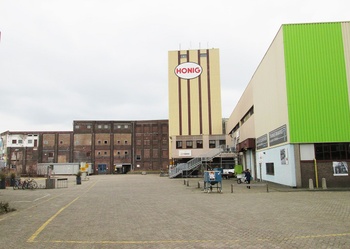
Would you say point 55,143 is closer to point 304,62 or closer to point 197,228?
point 304,62

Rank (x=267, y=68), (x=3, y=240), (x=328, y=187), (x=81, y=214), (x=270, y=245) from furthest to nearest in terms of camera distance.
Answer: (x=267, y=68), (x=328, y=187), (x=81, y=214), (x=3, y=240), (x=270, y=245)

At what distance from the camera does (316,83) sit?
25.2m

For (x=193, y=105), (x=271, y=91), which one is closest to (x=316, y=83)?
(x=271, y=91)

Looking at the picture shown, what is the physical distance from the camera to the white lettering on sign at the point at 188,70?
6719cm

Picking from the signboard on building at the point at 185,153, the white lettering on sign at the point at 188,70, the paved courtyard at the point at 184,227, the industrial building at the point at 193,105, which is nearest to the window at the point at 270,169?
the paved courtyard at the point at 184,227

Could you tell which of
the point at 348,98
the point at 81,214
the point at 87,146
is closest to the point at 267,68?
the point at 348,98

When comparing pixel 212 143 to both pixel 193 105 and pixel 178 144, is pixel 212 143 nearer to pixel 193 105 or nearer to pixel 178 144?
pixel 178 144

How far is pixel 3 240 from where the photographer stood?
8.87 metres

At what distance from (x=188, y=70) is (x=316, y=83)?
43.9 metres

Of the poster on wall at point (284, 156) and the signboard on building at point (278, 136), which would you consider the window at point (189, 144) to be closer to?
the signboard on building at point (278, 136)

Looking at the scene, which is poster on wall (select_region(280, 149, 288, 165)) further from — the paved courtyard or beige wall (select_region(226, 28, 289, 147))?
the paved courtyard

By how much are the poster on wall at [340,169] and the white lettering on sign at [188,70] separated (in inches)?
1790

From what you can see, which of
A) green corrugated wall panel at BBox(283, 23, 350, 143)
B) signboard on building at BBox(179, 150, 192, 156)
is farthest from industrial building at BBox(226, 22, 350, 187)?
signboard on building at BBox(179, 150, 192, 156)

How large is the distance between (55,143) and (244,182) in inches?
2504
